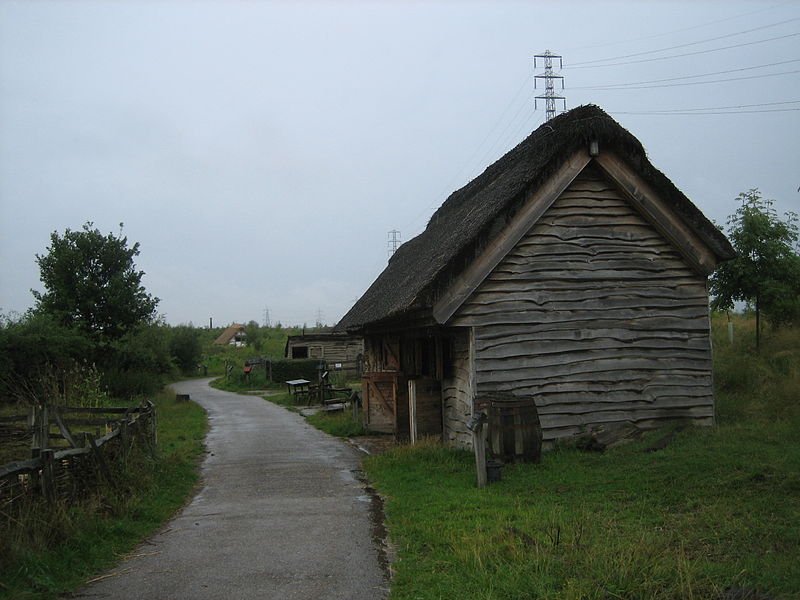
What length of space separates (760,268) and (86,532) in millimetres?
16750

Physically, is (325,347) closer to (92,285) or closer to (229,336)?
(92,285)

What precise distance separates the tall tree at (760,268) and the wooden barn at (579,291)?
6.50 m

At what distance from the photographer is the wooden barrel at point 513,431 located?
31.4 feet

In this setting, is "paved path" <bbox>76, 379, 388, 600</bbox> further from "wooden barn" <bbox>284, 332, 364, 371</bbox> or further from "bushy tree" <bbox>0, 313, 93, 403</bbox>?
"wooden barn" <bbox>284, 332, 364, 371</bbox>

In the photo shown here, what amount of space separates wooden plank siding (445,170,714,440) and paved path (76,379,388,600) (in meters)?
3.25

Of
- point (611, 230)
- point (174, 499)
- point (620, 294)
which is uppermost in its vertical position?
point (611, 230)

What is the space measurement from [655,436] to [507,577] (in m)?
6.80

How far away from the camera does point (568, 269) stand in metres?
11.4

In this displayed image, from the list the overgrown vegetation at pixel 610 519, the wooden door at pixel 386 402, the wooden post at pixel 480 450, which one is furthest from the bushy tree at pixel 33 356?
the wooden post at pixel 480 450

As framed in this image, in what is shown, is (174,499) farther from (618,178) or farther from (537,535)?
(618,178)

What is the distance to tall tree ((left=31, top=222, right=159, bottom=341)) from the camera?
27984mm

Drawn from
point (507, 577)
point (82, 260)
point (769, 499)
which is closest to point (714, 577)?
point (507, 577)

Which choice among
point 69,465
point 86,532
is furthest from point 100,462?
point 86,532

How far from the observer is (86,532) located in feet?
22.0
